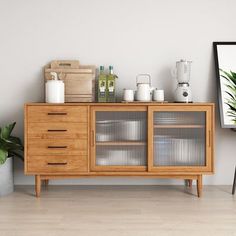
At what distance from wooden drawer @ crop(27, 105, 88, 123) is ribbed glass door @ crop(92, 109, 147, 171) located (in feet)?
0.40

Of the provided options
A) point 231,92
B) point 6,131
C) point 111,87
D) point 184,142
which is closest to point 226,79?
point 231,92

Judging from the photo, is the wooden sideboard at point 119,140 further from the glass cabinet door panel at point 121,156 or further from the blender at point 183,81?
the blender at point 183,81

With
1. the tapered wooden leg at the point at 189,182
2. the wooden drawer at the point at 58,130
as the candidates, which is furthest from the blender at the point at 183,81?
the wooden drawer at the point at 58,130

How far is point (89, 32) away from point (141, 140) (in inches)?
45.4

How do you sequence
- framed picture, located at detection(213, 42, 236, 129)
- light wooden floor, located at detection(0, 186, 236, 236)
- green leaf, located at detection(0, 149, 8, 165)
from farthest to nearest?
framed picture, located at detection(213, 42, 236, 129), green leaf, located at detection(0, 149, 8, 165), light wooden floor, located at detection(0, 186, 236, 236)

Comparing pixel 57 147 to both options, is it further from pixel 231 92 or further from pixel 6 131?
pixel 231 92

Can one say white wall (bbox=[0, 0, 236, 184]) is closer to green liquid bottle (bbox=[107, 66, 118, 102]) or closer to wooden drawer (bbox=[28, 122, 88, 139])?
green liquid bottle (bbox=[107, 66, 118, 102])

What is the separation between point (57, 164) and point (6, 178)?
0.51 meters

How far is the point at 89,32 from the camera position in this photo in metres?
4.38

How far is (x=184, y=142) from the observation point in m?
4.01

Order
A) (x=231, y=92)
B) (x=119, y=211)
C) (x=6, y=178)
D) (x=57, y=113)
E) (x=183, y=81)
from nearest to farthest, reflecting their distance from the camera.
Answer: (x=119, y=211) → (x=57, y=113) → (x=6, y=178) → (x=183, y=81) → (x=231, y=92)

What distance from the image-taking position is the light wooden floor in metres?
3.00

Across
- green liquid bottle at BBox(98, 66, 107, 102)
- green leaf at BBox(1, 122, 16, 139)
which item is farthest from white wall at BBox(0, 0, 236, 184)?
green leaf at BBox(1, 122, 16, 139)

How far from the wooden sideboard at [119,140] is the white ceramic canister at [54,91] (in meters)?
0.10
